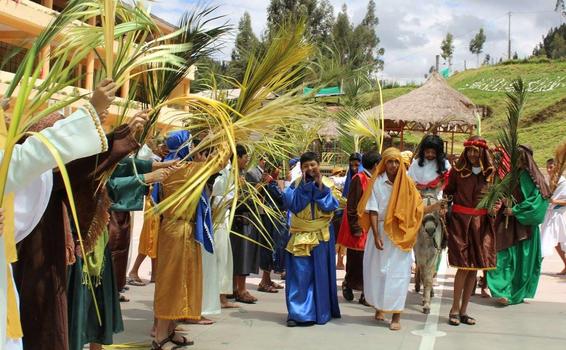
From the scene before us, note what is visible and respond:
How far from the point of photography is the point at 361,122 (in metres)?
9.52

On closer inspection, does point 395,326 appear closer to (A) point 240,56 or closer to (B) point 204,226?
(B) point 204,226

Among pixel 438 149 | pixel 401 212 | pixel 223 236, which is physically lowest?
pixel 223 236

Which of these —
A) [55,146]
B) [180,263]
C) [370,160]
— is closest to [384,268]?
[370,160]

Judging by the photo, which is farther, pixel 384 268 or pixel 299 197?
pixel 299 197

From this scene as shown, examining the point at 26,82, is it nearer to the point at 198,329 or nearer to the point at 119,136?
the point at 119,136

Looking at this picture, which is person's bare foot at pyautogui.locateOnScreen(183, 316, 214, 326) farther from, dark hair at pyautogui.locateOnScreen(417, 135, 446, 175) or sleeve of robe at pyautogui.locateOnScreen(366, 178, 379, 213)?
dark hair at pyautogui.locateOnScreen(417, 135, 446, 175)

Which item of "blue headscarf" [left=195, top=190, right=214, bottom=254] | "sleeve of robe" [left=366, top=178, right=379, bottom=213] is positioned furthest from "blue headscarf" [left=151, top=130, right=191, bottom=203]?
→ "sleeve of robe" [left=366, top=178, right=379, bottom=213]

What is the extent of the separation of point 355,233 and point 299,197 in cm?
157

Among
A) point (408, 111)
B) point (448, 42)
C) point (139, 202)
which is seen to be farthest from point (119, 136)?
point (448, 42)

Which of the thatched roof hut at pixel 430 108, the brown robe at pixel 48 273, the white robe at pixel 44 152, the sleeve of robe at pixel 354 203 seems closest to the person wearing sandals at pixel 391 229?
the sleeve of robe at pixel 354 203

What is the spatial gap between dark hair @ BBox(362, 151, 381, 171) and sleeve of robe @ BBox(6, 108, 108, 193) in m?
5.63

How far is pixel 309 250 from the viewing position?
6828mm

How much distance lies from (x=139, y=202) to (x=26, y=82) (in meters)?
2.44

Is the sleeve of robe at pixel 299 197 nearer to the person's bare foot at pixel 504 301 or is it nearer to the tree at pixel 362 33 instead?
the person's bare foot at pixel 504 301
